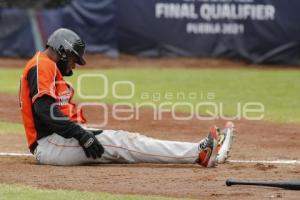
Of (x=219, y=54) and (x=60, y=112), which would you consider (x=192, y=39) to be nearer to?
(x=219, y=54)

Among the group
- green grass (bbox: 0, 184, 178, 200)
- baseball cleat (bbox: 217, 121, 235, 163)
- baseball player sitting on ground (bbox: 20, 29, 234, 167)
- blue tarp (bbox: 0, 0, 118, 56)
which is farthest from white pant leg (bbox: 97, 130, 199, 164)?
blue tarp (bbox: 0, 0, 118, 56)

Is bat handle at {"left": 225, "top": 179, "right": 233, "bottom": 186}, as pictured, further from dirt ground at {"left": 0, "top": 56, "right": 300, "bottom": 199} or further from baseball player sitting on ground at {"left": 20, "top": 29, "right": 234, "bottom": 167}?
baseball player sitting on ground at {"left": 20, "top": 29, "right": 234, "bottom": 167}

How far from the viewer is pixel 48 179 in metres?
7.16

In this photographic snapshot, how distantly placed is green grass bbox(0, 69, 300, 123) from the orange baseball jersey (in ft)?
17.2

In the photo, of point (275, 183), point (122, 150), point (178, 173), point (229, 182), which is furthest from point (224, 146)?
point (275, 183)

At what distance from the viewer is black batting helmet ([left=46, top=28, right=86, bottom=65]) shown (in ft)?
25.7

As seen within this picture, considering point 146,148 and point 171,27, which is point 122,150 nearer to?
point 146,148

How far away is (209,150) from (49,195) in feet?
6.28

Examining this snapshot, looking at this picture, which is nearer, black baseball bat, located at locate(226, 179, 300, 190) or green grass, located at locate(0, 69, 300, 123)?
black baseball bat, located at locate(226, 179, 300, 190)

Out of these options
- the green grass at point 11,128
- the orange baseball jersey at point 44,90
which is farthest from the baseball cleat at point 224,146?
the green grass at point 11,128

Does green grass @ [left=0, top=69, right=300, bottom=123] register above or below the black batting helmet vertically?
below

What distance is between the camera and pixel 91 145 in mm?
7668

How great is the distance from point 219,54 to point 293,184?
16.7 meters

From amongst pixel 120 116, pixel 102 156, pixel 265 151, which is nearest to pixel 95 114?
pixel 120 116
